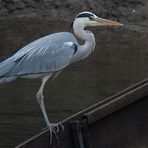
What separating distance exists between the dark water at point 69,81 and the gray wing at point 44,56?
12.0ft

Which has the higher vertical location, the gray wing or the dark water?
the gray wing

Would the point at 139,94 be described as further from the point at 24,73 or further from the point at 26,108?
the point at 26,108

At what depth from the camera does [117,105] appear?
7285mm

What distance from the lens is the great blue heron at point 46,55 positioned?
25.2 feet

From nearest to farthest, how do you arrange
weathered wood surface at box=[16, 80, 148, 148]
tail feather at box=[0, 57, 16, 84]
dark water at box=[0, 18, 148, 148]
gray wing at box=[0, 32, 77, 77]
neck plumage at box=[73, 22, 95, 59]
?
weathered wood surface at box=[16, 80, 148, 148] < tail feather at box=[0, 57, 16, 84] < gray wing at box=[0, 32, 77, 77] < neck plumage at box=[73, 22, 95, 59] < dark water at box=[0, 18, 148, 148]

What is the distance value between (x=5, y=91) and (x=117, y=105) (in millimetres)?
8232

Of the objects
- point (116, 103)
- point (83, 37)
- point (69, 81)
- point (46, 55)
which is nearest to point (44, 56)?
point (46, 55)

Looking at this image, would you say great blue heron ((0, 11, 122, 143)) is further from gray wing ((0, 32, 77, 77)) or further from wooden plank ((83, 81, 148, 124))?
wooden plank ((83, 81, 148, 124))

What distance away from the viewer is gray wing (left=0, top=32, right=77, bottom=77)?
7691mm

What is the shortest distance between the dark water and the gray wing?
3646 mm

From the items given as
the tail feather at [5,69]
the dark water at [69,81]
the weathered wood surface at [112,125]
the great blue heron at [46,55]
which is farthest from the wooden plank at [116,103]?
the dark water at [69,81]

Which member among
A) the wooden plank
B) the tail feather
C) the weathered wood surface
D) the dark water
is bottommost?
the dark water

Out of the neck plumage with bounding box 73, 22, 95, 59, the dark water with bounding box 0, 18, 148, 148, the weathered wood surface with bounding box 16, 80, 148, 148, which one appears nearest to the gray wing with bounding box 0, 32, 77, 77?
the neck plumage with bounding box 73, 22, 95, 59

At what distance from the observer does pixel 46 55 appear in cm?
784
